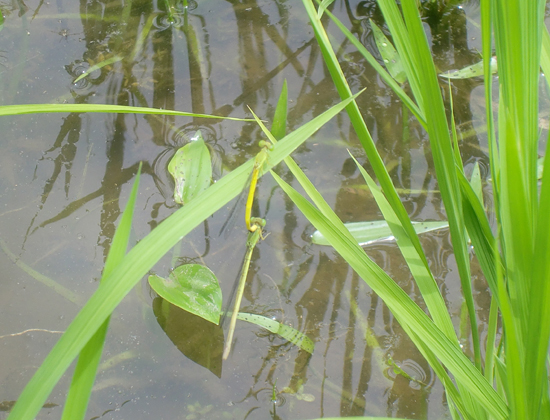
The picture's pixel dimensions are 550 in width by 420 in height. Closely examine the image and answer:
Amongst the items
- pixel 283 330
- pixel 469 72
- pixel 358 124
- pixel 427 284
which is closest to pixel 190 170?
pixel 283 330

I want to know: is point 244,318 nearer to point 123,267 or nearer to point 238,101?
point 123,267

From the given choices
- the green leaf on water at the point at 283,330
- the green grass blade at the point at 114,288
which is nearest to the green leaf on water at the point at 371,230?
the green leaf on water at the point at 283,330

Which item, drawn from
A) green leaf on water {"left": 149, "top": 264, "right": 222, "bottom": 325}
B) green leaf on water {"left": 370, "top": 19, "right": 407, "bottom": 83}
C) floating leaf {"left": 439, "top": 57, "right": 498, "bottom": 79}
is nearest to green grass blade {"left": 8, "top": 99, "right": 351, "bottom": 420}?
green leaf on water {"left": 149, "top": 264, "right": 222, "bottom": 325}

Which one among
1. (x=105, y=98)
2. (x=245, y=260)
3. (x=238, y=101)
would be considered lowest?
(x=245, y=260)

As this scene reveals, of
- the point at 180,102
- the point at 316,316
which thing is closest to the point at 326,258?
the point at 316,316

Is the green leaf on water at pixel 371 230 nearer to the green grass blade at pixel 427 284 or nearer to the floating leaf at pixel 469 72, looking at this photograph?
the green grass blade at pixel 427 284
